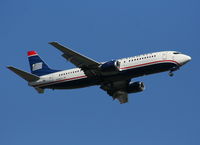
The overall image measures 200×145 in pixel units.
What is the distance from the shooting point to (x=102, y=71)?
61688mm

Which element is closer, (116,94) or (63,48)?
(63,48)

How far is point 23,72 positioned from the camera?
64.6 meters

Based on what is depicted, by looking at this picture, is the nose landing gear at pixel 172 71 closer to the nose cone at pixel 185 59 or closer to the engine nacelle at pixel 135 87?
the nose cone at pixel 185 59

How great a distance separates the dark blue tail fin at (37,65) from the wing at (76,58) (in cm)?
751

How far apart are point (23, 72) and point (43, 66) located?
619 cm

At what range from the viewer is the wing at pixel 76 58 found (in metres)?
59.0

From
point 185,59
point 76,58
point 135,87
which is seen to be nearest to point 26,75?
point 76,58

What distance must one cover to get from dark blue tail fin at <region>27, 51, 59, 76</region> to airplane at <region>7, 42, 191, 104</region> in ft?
2.78

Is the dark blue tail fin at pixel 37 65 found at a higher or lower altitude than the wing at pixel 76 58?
higher

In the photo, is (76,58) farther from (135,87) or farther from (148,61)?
(135,87)

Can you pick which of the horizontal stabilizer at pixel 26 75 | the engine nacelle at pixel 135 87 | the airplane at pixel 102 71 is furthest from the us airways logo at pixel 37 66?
the engine nacelle at pixel 135 87

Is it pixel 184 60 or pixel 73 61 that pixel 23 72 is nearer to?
pixel 73 61

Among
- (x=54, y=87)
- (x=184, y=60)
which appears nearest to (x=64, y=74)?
(x=54, y=87)

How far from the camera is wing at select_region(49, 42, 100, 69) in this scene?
59000 mm
